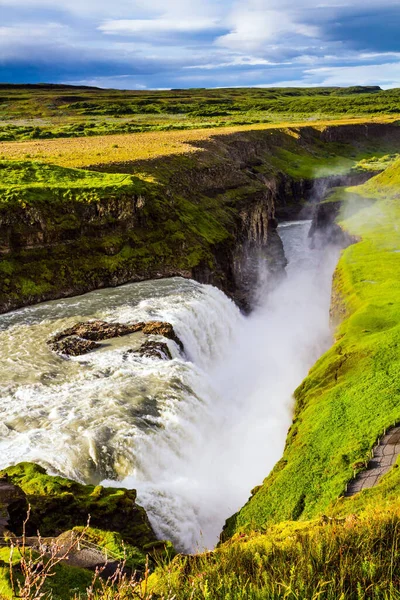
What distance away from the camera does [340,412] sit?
22.4 m

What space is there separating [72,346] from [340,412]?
1578 centimetres

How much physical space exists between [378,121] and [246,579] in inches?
6588

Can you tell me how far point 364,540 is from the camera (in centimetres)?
849

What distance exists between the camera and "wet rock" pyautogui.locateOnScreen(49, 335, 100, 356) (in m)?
29.1

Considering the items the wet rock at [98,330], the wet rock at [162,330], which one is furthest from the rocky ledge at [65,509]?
the wet rock at [162,330]

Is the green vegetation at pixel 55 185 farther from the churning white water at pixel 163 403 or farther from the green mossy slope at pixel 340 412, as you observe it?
the green mossy slope at pixel 340 412

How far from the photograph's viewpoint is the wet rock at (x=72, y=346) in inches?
1147

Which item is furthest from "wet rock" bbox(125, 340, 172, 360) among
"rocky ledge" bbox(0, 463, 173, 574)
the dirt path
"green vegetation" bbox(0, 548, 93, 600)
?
"green vegetation" bbox(0, 548, 93, 600)

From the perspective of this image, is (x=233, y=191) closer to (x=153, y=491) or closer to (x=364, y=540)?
(x=153, y=491)

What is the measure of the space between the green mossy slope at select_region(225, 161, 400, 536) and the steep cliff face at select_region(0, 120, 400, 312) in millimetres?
16034

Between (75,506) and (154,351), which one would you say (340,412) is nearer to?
(154,351)

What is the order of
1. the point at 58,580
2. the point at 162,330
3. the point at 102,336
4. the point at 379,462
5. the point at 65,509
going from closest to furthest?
the point at 58,580 < the point at 65,509 < the point at 379,462 < the point at 102,336 < the point at 162,330

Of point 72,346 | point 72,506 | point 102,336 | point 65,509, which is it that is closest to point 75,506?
point 72,506

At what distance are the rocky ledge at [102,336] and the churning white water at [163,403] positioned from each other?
2.38 feet
